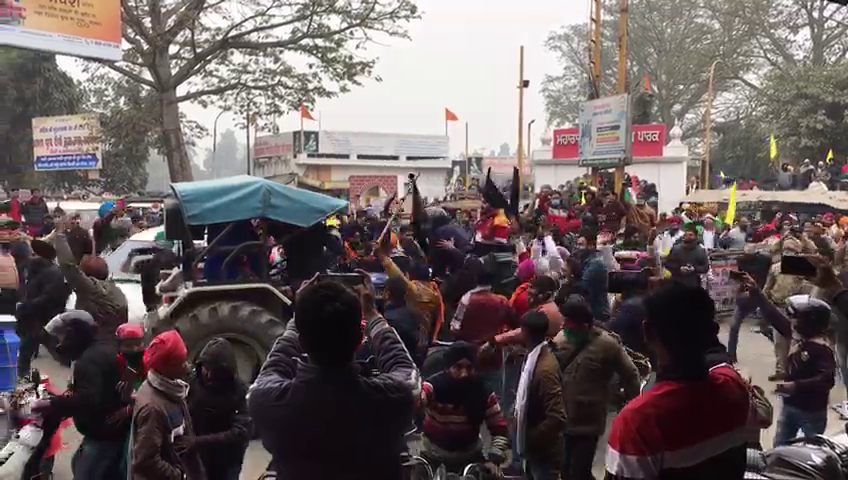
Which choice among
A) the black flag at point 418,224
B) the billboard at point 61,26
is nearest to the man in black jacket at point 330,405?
the black flag at point 418,224

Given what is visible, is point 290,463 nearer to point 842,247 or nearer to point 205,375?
point 205,375

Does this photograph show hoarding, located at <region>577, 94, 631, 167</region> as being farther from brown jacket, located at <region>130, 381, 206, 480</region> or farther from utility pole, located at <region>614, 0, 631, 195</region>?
brown jacket, located at <region>130, 381, 206, 480</region>

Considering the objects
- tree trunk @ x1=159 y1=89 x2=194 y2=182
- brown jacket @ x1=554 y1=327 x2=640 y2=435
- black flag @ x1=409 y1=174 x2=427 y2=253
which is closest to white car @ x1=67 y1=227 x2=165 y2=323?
black flag @ x1=409 y1=174 x2=427 y2=253

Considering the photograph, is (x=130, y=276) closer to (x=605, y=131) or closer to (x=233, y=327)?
(x=233, y=327)

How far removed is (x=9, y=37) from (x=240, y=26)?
573 cm

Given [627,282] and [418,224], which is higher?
[418,224]

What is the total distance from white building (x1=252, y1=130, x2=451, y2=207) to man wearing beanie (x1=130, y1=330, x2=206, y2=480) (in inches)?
1523

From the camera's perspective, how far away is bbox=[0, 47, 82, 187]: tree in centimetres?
3631

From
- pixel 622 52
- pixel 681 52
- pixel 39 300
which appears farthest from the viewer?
pixel 681 52

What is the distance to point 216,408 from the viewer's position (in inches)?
168

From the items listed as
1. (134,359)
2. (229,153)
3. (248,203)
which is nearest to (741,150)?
(248,203)

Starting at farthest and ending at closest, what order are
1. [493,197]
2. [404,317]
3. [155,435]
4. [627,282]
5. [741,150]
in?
[741,150]
[493,197]
[627,282]
[404,317]
[155,435]

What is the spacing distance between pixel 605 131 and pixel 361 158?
28195 mm

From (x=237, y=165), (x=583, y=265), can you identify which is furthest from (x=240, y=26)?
(x=237, y=165)
